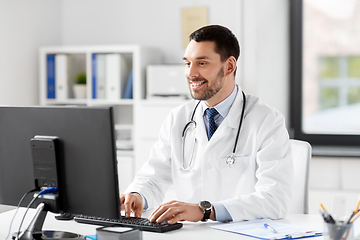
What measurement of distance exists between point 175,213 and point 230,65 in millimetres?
714

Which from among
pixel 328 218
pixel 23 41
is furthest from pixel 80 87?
pixel 328 218

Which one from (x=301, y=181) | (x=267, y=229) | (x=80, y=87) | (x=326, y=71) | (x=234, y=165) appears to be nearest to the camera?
(x=267, y=229)

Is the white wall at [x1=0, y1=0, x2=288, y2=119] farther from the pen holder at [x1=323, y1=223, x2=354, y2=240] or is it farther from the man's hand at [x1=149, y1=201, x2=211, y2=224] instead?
the pen holder at [x1=323, y1=223, x2=354, y2=240]

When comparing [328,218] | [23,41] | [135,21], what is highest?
[135,21]

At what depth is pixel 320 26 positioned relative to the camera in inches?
133

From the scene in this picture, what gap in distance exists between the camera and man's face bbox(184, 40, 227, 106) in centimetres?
190

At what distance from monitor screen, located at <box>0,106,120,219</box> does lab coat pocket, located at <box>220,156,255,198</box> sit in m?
0.68

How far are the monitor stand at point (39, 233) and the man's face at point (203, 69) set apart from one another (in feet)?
2.51

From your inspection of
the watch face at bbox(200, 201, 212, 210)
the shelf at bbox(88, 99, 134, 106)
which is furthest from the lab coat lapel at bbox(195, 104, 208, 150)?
the shelf at bbox(88, 99, 134, 106)

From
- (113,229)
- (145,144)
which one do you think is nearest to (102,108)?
(113,229)

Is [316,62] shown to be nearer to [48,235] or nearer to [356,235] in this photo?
[356,235]

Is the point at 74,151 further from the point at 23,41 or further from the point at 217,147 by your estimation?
the point at 23,41

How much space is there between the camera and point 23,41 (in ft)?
11.4

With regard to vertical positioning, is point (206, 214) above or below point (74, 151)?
below
